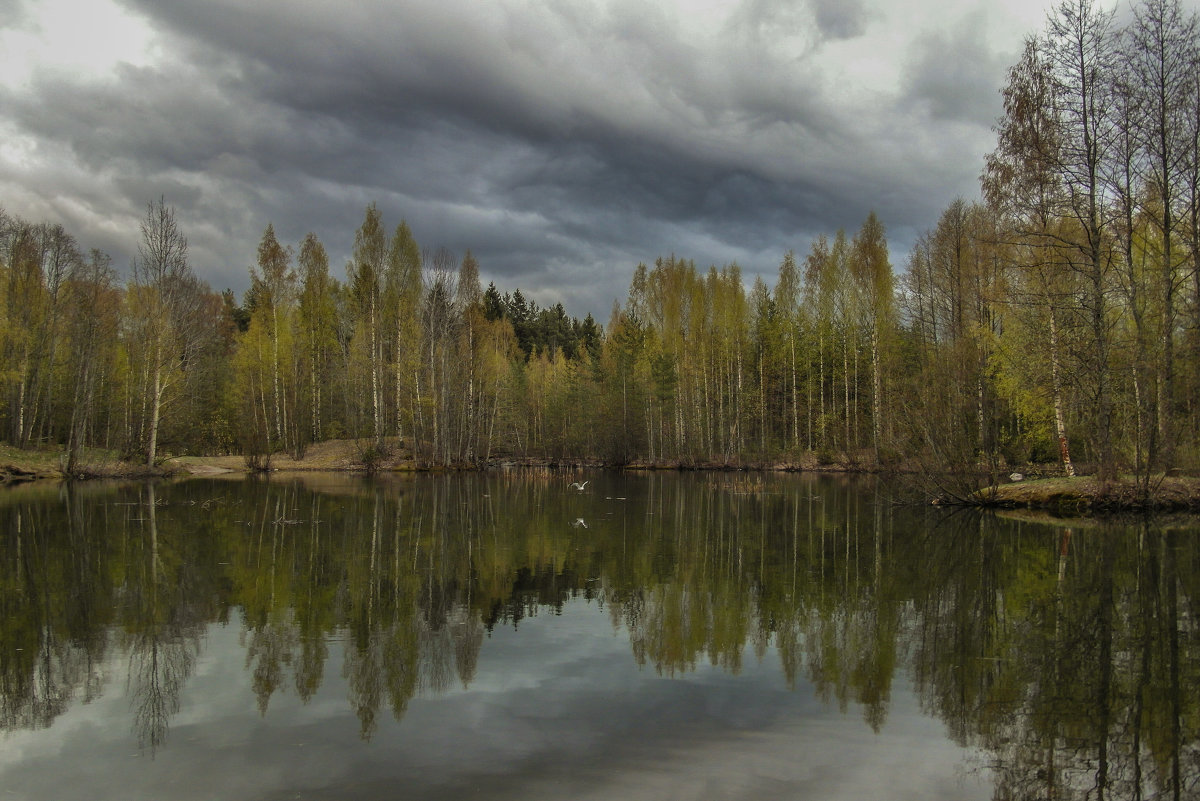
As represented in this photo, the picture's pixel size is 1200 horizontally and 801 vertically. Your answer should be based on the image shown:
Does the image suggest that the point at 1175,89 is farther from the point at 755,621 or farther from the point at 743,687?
the point at 743,687

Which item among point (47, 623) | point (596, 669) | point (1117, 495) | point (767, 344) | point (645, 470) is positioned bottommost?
point (596, 669)

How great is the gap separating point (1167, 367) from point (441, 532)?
15.9 m

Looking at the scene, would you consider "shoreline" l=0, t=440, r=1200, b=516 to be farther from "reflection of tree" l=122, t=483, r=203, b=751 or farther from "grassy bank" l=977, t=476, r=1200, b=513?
"reflection of tree" l=122, t=483, r=203, b=751

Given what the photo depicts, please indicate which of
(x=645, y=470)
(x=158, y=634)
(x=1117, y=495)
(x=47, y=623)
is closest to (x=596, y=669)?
(x=158, y=634)

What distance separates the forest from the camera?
56.8 ft

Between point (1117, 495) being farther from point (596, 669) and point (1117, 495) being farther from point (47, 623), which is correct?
point (47, 623)

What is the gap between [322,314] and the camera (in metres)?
46.6

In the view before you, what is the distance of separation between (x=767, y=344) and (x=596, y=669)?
1657 inches

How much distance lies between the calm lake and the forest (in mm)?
7535

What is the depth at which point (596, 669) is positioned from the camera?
20.8 feet

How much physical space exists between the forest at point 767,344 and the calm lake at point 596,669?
7.53 metres

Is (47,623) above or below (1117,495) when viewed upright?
below

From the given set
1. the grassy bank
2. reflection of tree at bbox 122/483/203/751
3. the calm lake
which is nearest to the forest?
the grassy bank

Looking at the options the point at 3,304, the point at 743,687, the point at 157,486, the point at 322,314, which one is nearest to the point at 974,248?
the point at 743,687
